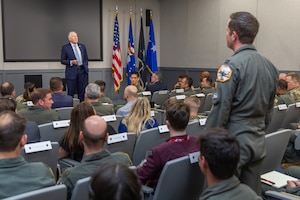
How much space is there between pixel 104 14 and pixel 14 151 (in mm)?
8115

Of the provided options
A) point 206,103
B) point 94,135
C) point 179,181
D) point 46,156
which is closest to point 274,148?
point 179,181

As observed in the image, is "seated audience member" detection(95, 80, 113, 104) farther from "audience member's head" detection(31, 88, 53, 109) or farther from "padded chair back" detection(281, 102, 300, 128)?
"padded chair back" detection(281, 102, 300, 128)

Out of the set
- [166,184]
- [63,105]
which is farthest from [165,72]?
[166,184]

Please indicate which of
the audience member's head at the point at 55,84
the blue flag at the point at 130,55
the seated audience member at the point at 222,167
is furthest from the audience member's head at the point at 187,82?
the seated audience member at the point at 222,167

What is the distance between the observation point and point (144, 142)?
3.03 meters

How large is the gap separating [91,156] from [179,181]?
0.54 meters

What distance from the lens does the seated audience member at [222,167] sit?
1.59 metres

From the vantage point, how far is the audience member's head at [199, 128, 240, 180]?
1613mm

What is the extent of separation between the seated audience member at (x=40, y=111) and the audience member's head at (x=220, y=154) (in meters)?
2.55

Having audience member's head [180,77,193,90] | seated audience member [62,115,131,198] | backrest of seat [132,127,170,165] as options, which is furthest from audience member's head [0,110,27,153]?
audience member's head [180,77,193,90]

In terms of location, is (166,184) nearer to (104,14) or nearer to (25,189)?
(25,189)

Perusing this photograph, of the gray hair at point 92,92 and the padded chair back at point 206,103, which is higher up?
the gray hair at point 92,92

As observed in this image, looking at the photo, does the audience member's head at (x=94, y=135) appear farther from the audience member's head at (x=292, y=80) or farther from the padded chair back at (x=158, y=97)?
the padded chair back at (x=158, y=97)

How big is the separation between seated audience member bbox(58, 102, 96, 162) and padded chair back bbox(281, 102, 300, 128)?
2610 millimetres
